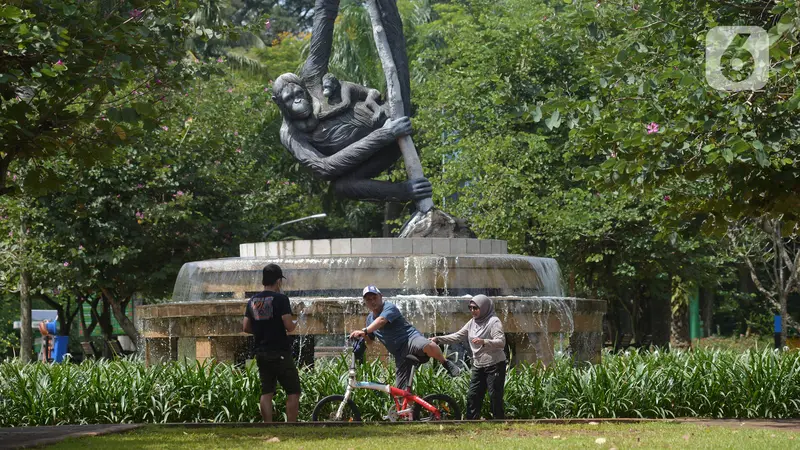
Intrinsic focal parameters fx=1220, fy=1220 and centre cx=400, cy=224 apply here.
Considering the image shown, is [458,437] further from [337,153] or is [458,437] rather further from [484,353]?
[337,153]

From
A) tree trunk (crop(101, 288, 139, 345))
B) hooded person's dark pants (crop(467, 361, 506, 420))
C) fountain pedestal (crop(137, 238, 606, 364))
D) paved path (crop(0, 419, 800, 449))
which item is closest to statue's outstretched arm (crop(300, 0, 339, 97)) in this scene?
fountain pedestal (crop(137, 238, 606, 364))

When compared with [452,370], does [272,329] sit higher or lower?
higher

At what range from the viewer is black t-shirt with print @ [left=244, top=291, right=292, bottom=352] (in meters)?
10.4

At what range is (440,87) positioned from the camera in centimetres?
3111

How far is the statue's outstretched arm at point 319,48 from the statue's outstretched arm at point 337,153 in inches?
30.9

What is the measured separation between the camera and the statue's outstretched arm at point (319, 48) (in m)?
17.8

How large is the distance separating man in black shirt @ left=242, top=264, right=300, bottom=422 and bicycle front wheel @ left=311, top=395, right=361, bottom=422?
433mm

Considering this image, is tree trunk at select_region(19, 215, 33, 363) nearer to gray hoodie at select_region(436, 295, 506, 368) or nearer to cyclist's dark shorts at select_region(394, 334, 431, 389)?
cyclist's dark shorts at select_region(394, 334, 431, 389)

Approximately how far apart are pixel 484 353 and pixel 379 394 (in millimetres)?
1326

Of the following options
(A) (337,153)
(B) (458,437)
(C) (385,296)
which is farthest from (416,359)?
(A) (337,153)

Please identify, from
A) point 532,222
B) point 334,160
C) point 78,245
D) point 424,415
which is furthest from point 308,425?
point 532,222

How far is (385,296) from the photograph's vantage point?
1489 cm

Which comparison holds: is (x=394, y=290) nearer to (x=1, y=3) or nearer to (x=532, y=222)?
(x=1, y=3)

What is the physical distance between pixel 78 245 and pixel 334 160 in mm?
11372
